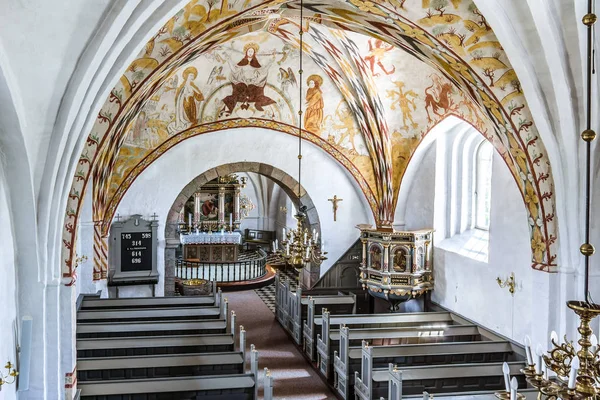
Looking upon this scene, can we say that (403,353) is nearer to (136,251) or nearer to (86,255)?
(86,255)

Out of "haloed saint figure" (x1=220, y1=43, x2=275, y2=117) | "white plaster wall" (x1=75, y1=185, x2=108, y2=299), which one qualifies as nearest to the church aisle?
"white plaster wall" (x1=75, y1=185, x2=108, y2=299)

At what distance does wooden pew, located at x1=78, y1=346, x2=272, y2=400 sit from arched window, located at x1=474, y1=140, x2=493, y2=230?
24.7 feet

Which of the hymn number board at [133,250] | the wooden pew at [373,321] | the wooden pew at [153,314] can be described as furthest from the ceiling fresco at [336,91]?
the wooden pew at [373,321]

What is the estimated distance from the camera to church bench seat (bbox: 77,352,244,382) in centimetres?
796

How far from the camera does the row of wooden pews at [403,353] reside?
26.7ft

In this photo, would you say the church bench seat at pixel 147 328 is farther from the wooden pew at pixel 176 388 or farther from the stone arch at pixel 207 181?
the stone arch at pixel 207 181

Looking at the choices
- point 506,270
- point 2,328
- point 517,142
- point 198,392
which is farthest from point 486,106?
point 2,328

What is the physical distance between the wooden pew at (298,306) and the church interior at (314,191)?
0.24ft

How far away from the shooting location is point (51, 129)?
496cm

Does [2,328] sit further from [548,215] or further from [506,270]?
[506,270]

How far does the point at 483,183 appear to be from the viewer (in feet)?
42.5

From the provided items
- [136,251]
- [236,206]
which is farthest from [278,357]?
[236,206]

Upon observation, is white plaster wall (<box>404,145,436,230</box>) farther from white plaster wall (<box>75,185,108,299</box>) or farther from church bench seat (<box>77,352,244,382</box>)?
white plaster wall (<box>75,185,108,299</box>)

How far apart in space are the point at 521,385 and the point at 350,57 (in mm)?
7255
